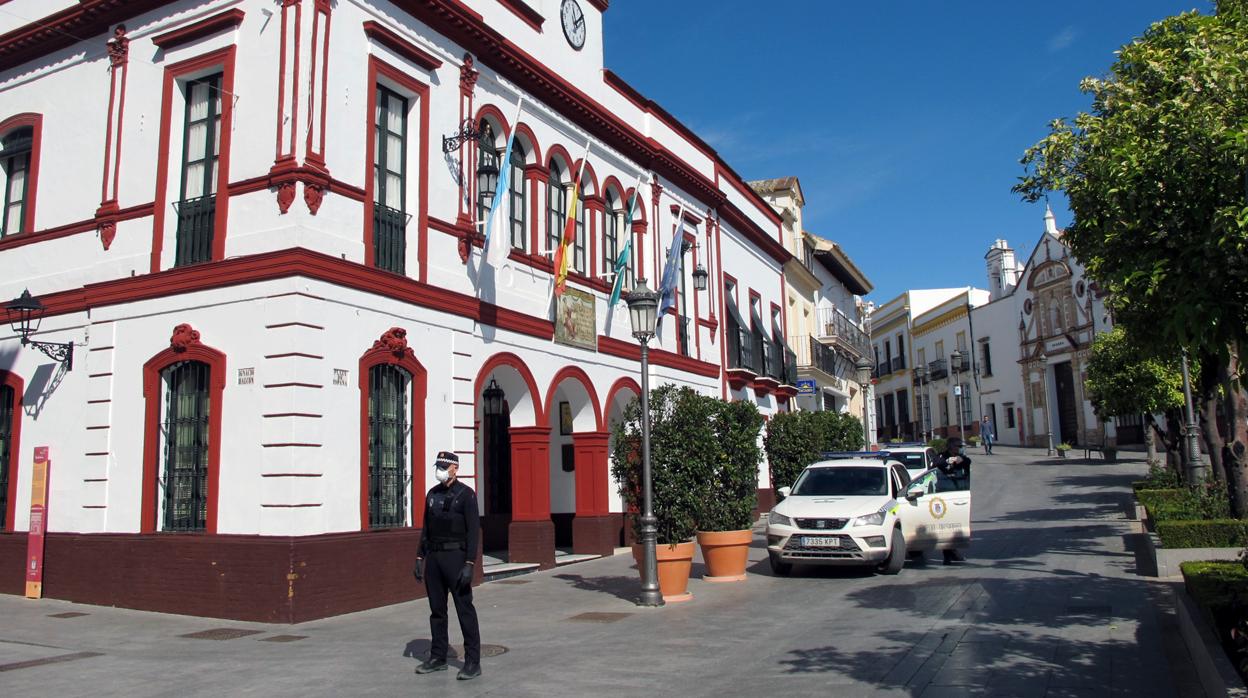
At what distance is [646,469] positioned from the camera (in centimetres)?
1261

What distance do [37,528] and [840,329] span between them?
1244 inches

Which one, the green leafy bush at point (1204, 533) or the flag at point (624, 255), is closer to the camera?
the green leafy bush at point (1204, 533)

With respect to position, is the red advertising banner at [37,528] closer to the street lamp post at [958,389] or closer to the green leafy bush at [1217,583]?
the green leafy bush at [1217,583]

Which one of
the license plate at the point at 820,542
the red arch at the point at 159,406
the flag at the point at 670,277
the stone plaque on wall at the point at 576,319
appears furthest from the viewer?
the flag at the point at 670,277

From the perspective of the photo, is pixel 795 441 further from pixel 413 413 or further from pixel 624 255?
pixel 413 413

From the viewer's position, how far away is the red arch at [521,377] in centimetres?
1491

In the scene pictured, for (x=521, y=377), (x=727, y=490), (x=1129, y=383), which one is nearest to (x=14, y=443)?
(x=521, y=377)

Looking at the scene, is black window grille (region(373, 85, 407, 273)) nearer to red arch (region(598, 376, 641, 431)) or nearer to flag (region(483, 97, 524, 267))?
flag (region(483, 97, 524, 267))

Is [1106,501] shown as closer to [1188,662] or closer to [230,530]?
[1188,662]

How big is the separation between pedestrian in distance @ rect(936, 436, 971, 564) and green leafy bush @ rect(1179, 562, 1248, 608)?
640cm

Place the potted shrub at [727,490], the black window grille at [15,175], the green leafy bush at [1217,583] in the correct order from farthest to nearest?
the black window grille at [15,175], the potted shrub at [727,490], the green leafy bush at [1217,583]

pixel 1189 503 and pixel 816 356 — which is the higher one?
pixel 816 356

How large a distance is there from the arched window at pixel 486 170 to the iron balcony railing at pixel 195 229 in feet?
12.8

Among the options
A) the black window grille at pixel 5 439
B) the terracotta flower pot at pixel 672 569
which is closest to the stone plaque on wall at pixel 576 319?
the terracotta flower pot at pixel 672 569
